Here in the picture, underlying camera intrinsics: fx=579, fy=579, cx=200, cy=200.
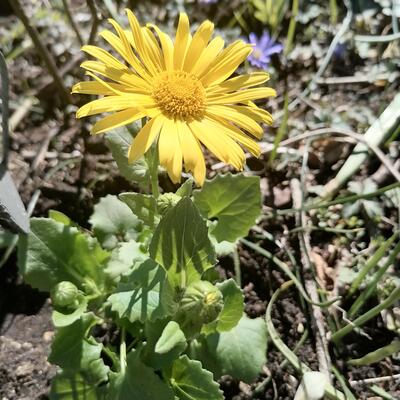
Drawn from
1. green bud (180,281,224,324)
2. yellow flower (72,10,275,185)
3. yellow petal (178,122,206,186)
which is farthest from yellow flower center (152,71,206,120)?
green bud (180,281,224,324)

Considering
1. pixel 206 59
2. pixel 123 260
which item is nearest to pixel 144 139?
pixel 206 59

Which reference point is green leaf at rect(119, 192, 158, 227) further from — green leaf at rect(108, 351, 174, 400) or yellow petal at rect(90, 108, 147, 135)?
green leaf at rect(108, 351, 174, 400)

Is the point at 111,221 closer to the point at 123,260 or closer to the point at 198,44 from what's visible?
the point at 123,260

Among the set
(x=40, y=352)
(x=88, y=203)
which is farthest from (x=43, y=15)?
(x=40, y=352)

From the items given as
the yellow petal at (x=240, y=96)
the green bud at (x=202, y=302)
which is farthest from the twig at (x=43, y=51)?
the green bud at (x=202, y=302)

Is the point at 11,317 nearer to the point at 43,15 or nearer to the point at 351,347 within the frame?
the point at 351,347

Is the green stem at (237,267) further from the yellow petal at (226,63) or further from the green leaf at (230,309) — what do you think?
the yellow petal at (226,63)
